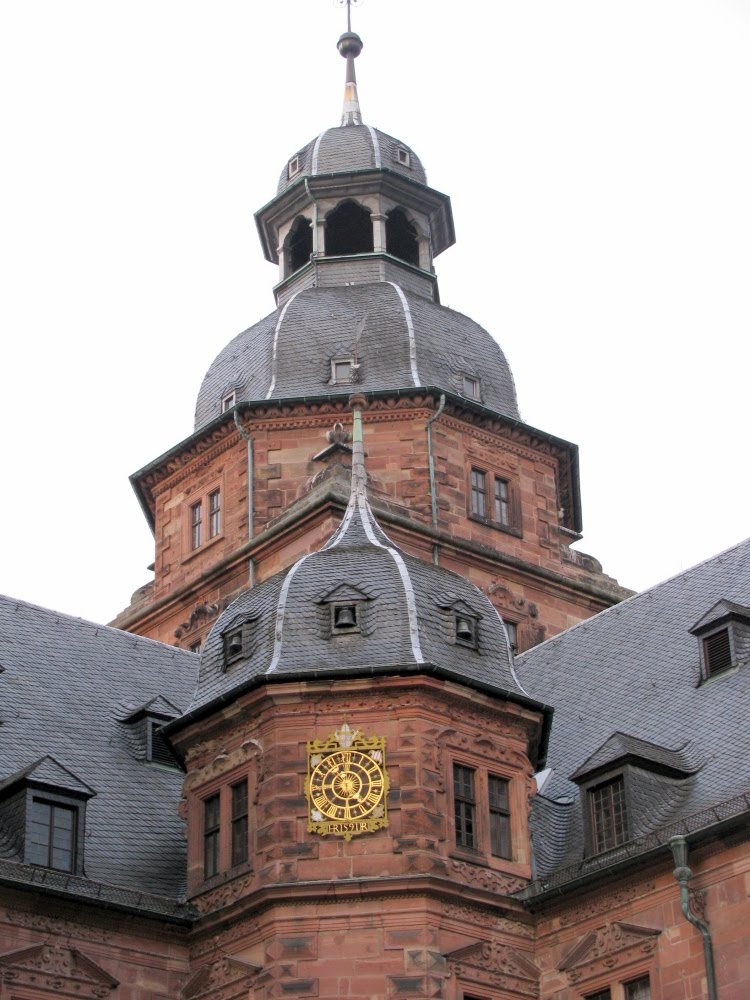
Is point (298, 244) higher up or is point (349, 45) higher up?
point (349, 45)

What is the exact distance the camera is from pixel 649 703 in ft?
108

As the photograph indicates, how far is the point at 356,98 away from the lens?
5462 centimetres

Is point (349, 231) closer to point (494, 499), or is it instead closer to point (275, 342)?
point (275, 342)

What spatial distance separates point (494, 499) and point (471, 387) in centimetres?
256

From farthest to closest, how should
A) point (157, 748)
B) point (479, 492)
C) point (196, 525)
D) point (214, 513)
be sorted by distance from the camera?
point (196, 525), point (214, 513), point (479, 492), point (157, 748)

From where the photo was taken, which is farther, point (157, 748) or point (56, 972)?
point (157, 748)

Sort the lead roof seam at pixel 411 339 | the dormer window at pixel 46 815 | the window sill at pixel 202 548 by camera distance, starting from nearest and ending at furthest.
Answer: the dormer window at pixel 46 815 → the window sill at pixel 202 548 → the lead roof seam at pixel 411 339

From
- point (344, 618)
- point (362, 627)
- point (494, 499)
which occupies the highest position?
point (494, 499)

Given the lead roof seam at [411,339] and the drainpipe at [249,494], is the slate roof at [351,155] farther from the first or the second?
the drainpipe at [249,494]

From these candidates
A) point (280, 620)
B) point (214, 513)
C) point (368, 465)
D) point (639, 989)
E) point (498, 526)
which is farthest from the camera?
point (214, 513)

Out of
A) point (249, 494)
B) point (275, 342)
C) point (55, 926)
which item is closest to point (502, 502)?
point (249, 494)

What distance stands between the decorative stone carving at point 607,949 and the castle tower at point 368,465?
1378 centimetres

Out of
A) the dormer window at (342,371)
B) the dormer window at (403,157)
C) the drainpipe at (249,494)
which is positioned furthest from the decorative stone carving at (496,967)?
the dormer window at (403,157)

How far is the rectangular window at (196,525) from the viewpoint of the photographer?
43.9m
